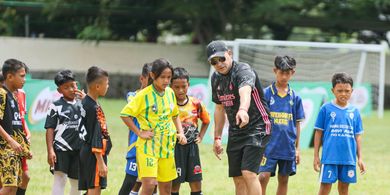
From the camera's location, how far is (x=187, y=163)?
8844 millimetres

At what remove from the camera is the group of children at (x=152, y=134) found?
306 inches

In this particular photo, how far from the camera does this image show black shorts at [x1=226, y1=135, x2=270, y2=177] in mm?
7957

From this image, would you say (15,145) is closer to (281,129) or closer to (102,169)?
(102,169)

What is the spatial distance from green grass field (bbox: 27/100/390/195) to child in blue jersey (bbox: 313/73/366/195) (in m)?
1.82

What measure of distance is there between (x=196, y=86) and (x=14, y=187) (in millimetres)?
14147

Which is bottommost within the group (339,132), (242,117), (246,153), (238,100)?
(246,153)

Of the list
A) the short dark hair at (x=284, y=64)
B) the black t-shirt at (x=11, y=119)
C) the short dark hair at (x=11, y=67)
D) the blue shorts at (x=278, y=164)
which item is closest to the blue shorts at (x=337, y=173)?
the blue shorts at (x=278, y=164)

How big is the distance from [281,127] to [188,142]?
3.34 ft

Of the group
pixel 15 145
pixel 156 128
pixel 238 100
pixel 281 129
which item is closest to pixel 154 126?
pixel 156 128

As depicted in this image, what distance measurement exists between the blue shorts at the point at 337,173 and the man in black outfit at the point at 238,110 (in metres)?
0.95

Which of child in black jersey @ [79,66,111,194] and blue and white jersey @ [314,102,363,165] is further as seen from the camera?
blue and white jersey @ [314,102,363,165]

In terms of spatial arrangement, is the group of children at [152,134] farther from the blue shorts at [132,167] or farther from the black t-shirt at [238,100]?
the black t-shirt at [238,100]

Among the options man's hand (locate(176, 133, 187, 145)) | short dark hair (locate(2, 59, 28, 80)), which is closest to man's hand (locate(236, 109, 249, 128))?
man's hand (locate(176, 133, 187, 145))

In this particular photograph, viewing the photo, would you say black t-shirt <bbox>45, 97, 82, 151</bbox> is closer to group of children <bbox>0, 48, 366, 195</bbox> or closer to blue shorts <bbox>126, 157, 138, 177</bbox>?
group of children <bbox>0, 48, 366, 195</bbox>
